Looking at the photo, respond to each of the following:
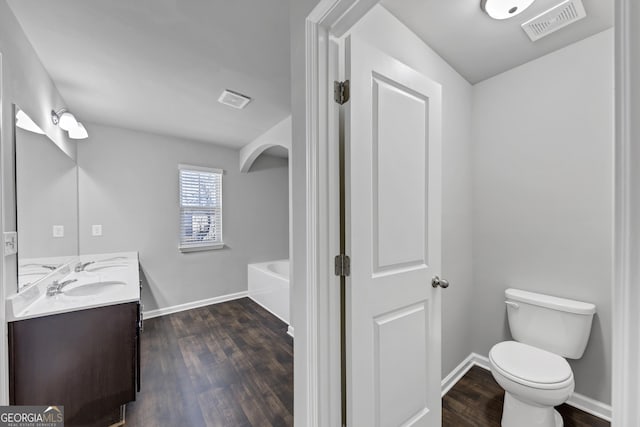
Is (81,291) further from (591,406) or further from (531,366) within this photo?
(591,406)

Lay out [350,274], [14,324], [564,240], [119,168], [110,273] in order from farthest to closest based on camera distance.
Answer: [119,168]
[110,273]
[564,240]
[14,324]
[350,274]

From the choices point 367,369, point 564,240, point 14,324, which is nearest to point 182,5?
point 14,324

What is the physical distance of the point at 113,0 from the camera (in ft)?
4.15

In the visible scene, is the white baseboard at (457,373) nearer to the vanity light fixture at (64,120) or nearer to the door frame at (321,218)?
the door frame at (321,218)

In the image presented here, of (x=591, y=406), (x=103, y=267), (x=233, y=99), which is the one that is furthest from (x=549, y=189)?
(x=103, y=267)

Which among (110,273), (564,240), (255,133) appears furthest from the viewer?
(255,133)

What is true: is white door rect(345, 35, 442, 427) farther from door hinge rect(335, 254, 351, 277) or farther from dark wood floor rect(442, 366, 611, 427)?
dark wood floor rect(442, 366, 611, 427)

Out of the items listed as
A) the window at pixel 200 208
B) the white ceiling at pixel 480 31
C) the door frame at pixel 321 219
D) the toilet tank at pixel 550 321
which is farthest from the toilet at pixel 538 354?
the window at pixel 200 208

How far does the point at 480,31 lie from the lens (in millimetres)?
1519

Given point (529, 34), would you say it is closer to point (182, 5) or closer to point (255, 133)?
point (182, 5)

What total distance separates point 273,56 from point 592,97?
205cm

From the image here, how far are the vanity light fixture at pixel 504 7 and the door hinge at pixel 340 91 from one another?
0.94m

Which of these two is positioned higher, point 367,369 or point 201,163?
point 201,163

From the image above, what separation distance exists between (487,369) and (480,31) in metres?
2.41
